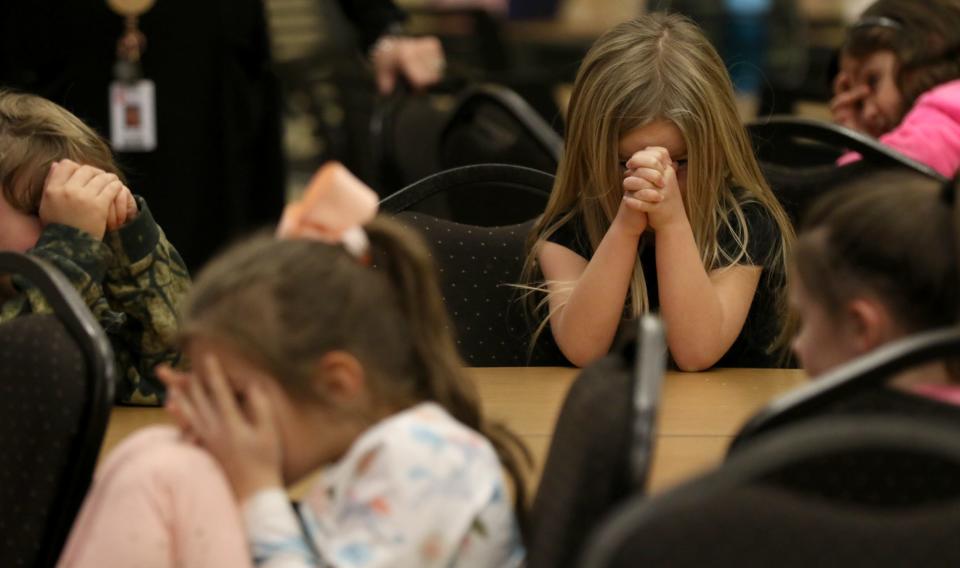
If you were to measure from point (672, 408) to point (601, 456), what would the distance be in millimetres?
666

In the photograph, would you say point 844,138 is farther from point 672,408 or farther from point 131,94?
point 131,94

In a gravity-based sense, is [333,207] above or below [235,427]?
above

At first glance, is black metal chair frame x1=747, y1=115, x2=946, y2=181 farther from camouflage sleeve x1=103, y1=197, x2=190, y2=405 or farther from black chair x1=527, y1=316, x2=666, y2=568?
black chair x1=527, y1=316, x2=666, y2=568

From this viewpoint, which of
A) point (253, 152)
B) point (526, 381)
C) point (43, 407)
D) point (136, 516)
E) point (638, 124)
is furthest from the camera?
point (253, 152)

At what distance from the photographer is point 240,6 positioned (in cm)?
394

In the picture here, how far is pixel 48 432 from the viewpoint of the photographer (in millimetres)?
1593

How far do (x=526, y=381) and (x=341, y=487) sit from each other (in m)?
0.70

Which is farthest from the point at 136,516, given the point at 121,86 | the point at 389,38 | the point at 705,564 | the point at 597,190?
the point at 389,38

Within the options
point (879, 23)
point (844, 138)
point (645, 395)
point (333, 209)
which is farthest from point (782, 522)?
point (879, 23)

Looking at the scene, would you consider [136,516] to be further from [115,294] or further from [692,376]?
[692,376]

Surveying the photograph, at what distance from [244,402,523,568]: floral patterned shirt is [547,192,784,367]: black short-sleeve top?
3.28 ft

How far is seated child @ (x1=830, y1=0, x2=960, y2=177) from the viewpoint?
11.1 ft

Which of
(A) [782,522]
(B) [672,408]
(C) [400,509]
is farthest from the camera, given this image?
(B) [672,408]

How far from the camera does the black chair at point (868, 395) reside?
1298 millimetres
